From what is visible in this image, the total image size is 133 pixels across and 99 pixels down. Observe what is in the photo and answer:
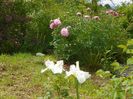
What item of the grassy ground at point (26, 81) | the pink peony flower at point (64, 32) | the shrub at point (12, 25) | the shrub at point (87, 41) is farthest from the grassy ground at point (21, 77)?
the shrub at point (12, 25)

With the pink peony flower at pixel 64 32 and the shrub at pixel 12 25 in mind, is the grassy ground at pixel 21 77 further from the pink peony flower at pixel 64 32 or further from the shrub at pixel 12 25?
the shrub at pixel 12 25

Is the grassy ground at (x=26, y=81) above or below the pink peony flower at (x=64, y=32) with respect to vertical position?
below

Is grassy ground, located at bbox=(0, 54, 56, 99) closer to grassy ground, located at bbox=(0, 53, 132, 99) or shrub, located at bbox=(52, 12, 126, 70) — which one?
grassy ground, located at bbox=(0, 53, 132, 99)

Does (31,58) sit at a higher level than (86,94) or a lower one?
higher

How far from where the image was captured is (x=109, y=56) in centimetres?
973

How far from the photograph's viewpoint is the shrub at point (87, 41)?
9.44 meters

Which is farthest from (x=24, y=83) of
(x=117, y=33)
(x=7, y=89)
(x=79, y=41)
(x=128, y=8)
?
(x=128, y=8)

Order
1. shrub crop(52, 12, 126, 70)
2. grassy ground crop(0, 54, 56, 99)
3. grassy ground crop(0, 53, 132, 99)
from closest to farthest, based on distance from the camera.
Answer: grassy ground crop(0, 53, 132, 99), grassy ground crop(0, 54, 56, 99), shrub crop(52, 12, 126, 70)

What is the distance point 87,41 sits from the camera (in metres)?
9.51

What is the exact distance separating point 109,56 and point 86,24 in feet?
2.67

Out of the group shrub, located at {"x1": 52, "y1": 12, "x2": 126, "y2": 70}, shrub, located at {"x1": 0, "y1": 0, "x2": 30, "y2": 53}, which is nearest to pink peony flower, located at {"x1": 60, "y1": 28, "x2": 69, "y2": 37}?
shrub, located at {"x1": 52, "y1": 12, "x2": 126, "y2": 70}

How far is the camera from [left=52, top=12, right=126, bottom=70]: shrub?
9.44 metres

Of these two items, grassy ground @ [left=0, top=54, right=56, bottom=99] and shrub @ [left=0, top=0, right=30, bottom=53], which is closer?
grassy ground @ [left=0, top=54, right=56, bottom=99]

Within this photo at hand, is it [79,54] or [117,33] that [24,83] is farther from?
[117,33]
